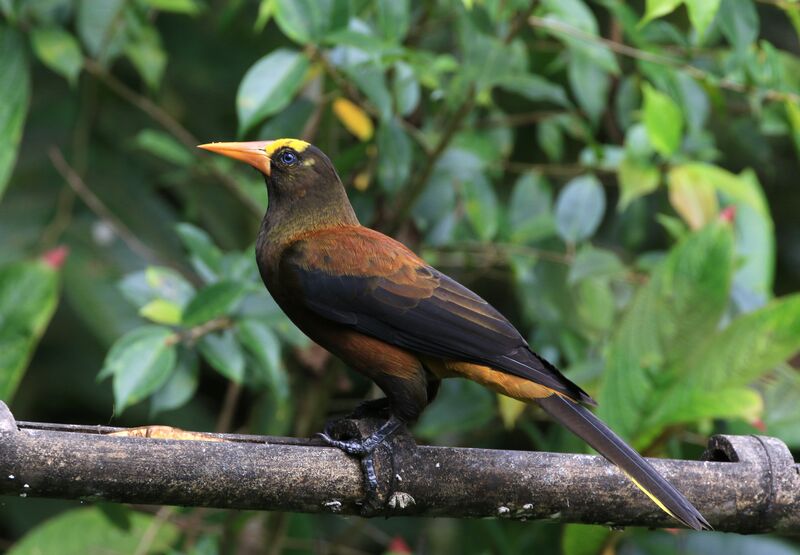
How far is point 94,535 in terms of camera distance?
12.4ft

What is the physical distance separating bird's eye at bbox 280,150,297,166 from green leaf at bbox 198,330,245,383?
597mm

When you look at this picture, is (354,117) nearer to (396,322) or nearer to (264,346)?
(264,346)

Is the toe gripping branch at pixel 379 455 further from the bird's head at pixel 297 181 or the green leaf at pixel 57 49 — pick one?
the green leaf at pixel 57 49

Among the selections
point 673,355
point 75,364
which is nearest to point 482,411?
point 673,355

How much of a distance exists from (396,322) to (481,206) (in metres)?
1.04

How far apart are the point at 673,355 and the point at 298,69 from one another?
54.4 inches

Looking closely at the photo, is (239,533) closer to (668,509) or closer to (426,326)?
(426,326)

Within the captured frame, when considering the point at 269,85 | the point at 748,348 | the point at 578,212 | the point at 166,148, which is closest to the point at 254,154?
the point at 269,85

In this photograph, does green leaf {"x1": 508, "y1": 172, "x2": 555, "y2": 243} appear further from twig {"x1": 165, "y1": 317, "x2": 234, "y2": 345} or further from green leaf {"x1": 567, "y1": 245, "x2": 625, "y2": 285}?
twig {"x1": 165, "y1": 317, "x2": 234, "y2": 345}

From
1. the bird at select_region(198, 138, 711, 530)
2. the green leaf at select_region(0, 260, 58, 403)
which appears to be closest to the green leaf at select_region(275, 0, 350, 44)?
the bird at select_region(198, 138, 711, 530)

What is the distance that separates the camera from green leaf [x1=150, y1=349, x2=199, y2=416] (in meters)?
3.15

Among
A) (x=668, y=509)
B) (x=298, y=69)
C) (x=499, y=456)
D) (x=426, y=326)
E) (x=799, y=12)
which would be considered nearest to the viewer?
(x=668, y=509)

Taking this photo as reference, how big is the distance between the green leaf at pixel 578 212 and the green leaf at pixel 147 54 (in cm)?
139

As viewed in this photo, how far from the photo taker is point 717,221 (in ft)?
10.9
